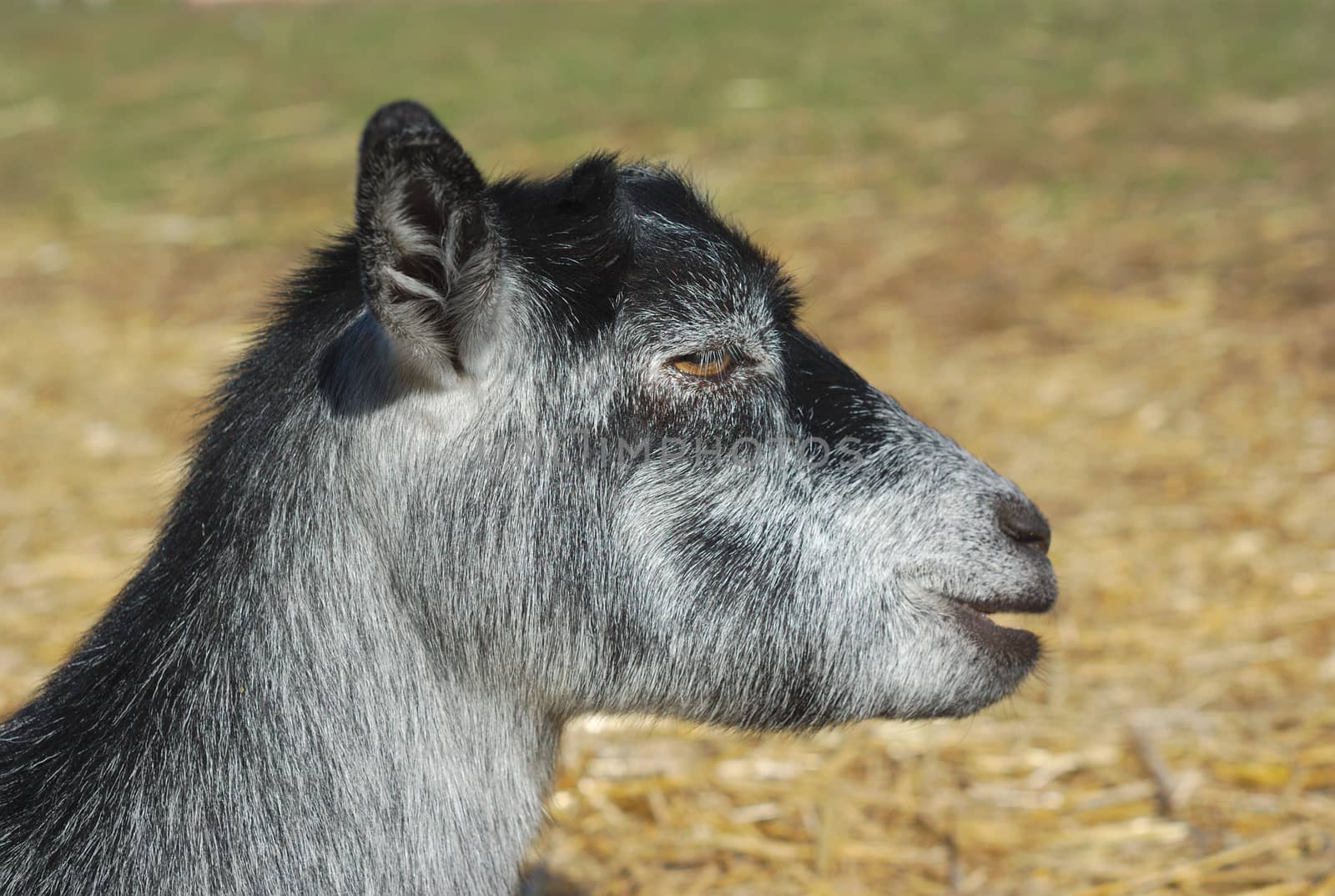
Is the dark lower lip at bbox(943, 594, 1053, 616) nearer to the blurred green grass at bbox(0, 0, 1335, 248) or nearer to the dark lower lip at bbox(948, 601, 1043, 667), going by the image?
the dark lower lip at bbox(948, 601, 1043, 667)

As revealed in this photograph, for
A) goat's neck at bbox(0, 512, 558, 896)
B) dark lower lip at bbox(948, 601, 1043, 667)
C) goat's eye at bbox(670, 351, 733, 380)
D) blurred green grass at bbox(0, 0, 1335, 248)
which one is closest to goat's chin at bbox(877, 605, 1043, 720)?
dark lower lip at bbox(948, 601, 1043, 667)

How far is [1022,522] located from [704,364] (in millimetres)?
769

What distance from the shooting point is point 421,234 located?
90.0 inches

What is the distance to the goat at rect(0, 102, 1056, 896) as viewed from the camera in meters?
2.50

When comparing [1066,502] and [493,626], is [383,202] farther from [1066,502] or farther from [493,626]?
[1066,502]

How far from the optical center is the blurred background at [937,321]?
4.07 m

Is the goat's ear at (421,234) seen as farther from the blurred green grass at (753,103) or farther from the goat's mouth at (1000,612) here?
the blurred green grass at (753,103)

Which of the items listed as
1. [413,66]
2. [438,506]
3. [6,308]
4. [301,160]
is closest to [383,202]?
[438,506]

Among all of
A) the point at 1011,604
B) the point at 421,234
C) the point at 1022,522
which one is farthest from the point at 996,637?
the point at 421,234

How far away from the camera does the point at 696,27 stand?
17.8 meters

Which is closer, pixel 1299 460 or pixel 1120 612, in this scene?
pixel 1120 612

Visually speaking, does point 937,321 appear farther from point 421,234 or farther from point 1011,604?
point 421,234

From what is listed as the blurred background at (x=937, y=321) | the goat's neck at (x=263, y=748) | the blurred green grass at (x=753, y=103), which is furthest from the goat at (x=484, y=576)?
the blurred green grass at (x=753, y=103)

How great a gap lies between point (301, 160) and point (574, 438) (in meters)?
11.6
